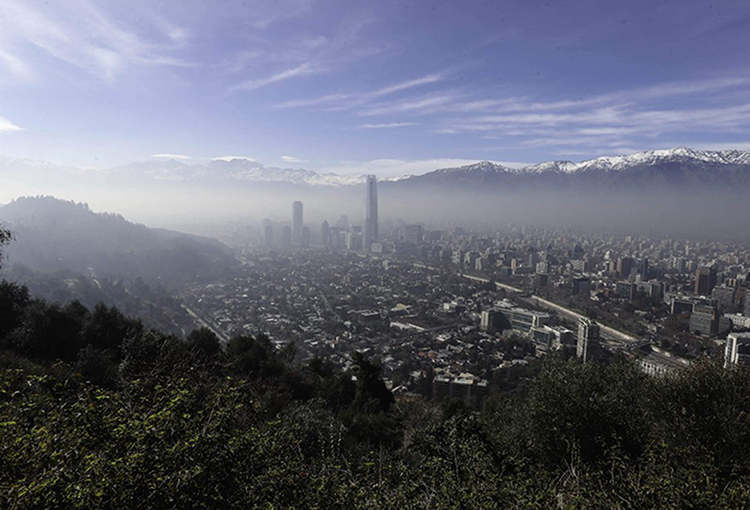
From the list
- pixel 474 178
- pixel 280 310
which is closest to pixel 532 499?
pixel 280 310

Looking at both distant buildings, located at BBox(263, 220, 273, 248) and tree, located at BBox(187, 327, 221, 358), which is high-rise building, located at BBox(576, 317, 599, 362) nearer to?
tree, located at BBox(187, 327, 221, 358)

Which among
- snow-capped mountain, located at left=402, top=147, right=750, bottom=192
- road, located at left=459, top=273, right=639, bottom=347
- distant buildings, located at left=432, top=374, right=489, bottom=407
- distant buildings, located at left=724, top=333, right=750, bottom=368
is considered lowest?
road, located at left=459, top=273, right=639, bottom=347

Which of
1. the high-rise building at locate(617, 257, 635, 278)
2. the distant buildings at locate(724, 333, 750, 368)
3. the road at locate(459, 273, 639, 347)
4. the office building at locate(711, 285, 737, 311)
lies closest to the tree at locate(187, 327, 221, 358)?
the distant buildings at locate(724, 333, 750, 368)

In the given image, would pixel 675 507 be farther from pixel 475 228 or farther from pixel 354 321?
pixel 475 228

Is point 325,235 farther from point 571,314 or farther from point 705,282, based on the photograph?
point 705,282

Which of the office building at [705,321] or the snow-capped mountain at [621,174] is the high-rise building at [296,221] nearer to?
the snow-capped mountain at [621,174]
